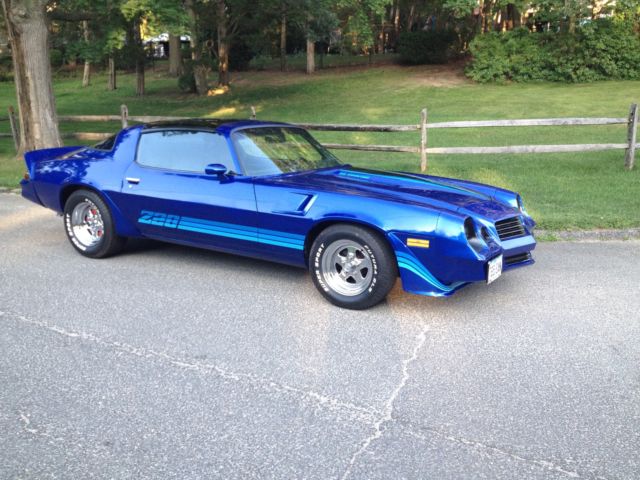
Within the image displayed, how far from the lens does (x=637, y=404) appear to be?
11.8ft

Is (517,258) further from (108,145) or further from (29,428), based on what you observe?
(108,145)

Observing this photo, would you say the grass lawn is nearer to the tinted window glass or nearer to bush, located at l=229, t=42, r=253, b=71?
bush, located at l=229, t=42, r=253, b=71

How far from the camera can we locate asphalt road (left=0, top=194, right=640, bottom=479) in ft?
10.1

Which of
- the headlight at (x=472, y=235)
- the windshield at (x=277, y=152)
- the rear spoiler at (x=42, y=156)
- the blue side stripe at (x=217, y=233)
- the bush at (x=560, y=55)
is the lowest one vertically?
the blue side stripe at (x=217, y=233)

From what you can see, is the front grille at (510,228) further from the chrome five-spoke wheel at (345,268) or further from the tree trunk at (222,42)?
the tree trunk at (222,42)

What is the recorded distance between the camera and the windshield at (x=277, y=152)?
19.1 ft

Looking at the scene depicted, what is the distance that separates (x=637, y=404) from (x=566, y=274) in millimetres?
2675

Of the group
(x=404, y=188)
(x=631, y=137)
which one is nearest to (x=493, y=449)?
(x=404, y=188)

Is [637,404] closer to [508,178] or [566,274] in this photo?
[566,274]

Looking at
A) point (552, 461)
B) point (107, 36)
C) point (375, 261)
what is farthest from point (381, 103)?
point (552, 461)

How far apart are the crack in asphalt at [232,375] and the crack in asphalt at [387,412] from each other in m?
0.05

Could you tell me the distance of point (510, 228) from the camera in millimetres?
5270

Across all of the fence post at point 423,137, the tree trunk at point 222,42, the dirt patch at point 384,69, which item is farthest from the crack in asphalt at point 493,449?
the dirt patch at point 384,69

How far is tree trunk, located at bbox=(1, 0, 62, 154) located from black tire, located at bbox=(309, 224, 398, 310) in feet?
33.9
